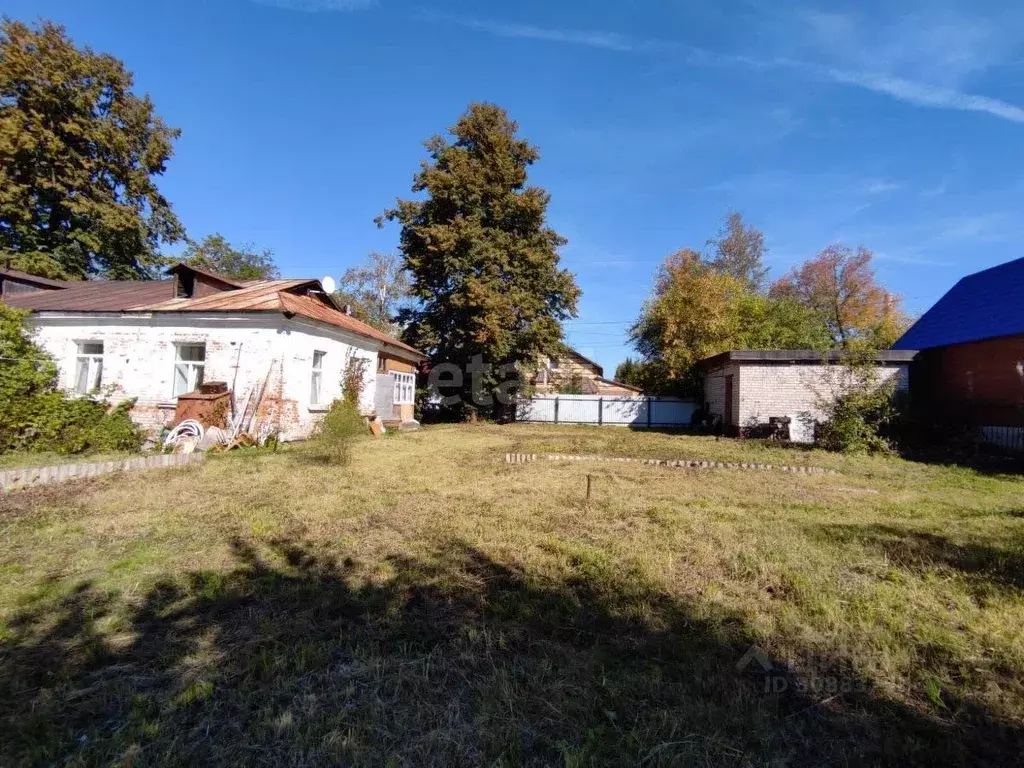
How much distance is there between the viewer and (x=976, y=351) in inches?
565

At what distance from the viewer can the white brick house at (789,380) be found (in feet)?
48.1

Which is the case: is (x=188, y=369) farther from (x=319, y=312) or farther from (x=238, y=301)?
(x=319, y=312)

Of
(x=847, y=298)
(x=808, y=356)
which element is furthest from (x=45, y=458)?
(x=847, y=298)

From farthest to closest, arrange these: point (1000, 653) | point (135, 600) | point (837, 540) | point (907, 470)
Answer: point (907, 470)
point (837, 540)
point (135, 600)
point (1000, 653)

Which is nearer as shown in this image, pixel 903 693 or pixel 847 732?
pixel 847 732

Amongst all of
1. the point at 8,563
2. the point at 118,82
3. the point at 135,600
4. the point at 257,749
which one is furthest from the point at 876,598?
the point at 118,82

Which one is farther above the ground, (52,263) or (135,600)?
(52,263)

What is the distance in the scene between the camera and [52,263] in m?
22.8

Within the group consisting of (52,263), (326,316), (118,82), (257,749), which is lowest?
(257,749)

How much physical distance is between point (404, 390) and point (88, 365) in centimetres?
986

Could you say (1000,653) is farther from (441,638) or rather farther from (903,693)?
(441,638)

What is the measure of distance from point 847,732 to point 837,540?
123 inches

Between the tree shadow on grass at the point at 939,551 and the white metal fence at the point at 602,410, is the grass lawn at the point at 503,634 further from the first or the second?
the white metal fence at the point at 602,410

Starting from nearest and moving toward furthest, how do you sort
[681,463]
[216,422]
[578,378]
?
[681,463], [216,422], [578,378]
